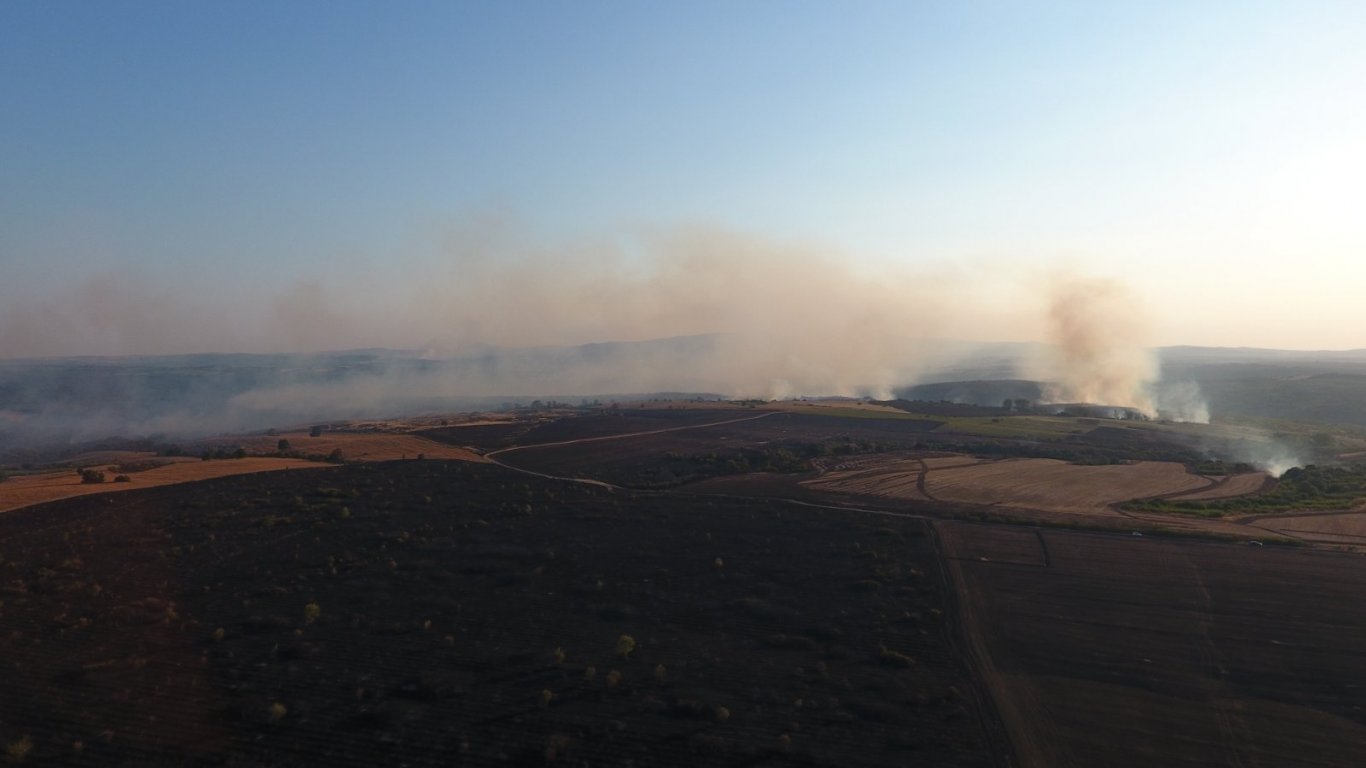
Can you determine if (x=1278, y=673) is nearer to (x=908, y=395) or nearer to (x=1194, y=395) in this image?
(x=908, y=395)

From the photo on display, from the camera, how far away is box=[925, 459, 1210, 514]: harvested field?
46.5 metres

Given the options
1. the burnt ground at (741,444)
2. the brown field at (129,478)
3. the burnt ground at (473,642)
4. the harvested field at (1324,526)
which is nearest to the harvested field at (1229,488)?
the harvested field at (1324,526)

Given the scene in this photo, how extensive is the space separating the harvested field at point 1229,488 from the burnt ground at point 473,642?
23879 mm

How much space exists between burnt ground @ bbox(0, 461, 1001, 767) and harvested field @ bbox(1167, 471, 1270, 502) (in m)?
23.9

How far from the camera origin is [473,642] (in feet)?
74.8

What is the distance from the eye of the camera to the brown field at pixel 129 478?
42469 mm

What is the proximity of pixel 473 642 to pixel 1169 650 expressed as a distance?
71.0 feet

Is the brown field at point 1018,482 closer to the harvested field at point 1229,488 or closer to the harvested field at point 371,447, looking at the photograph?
the harvested field at point 1229,488

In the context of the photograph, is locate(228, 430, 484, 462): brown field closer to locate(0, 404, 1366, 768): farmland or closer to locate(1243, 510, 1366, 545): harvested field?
locate(0, 404, 1366, 768): farmland

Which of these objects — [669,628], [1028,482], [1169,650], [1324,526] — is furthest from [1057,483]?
[669,628]

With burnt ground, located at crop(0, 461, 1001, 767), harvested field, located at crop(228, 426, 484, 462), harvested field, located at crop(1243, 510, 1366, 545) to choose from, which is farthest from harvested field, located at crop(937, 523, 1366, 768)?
harvested field, located at crop(228, 426, 484, 462)

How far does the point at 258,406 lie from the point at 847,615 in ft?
501

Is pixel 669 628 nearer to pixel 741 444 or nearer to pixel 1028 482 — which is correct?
pixel 1028 482

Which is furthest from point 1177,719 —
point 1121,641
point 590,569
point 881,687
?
point 590,569
